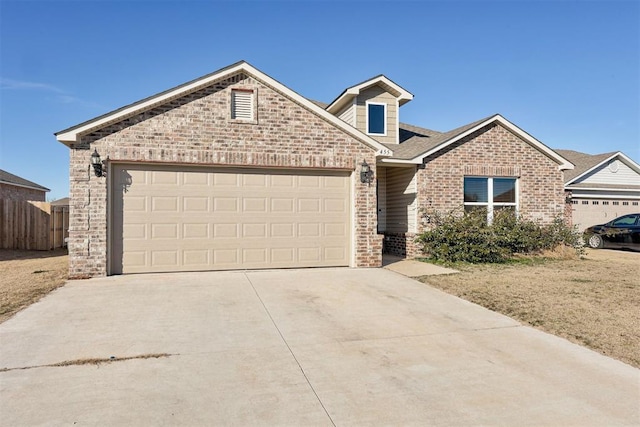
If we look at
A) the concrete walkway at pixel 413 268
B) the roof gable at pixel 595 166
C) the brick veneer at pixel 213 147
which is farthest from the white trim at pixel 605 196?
the brick veneer at pixel 213 147

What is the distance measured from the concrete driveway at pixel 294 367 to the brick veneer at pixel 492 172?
241 inches

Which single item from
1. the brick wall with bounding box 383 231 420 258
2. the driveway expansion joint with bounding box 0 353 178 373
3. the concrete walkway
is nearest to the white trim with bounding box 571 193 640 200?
the brick wall with bounding box 383 231 420 258

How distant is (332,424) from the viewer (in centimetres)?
329

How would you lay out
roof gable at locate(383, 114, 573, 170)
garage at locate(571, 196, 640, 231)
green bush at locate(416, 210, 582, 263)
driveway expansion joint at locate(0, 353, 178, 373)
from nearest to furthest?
driveway expansion joint at locate(0, 353, 178, 373)
green bush at locate(416, 210, 582, 263)
roof gable at locate(383, 114, 573, 170)
garage at locate(571, 196, 640, 231)

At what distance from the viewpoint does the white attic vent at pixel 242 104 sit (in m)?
10.2

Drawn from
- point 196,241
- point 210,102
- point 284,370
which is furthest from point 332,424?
point 210,102

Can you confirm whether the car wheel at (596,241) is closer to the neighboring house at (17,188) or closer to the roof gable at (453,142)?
the roof gable at (453,142)

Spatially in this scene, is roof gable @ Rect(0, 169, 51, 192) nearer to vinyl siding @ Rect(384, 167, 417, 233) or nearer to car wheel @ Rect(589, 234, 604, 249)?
vinyl siding @ Rect(384, 167, 417, 233)

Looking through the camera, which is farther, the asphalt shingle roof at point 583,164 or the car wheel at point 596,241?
the asphalt shingle roof at point 583,164

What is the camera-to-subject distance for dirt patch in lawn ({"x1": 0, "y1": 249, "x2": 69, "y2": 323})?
7082 millimetres

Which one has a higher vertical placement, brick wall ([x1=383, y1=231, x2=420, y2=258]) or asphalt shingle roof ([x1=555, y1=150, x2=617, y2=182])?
asphalt shingle roof ([x1=555, y1=150, x2=617, y2=182])

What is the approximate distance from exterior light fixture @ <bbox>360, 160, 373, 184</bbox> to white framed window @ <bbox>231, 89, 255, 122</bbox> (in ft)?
10.0

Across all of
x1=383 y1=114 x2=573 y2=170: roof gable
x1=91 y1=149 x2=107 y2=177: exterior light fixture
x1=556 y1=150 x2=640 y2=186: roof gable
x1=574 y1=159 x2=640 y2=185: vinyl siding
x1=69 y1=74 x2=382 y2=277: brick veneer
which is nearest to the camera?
x1=91 y1=149 x2=107 y2=177: exterior light fixture

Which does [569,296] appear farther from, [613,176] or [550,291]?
[613,176]
